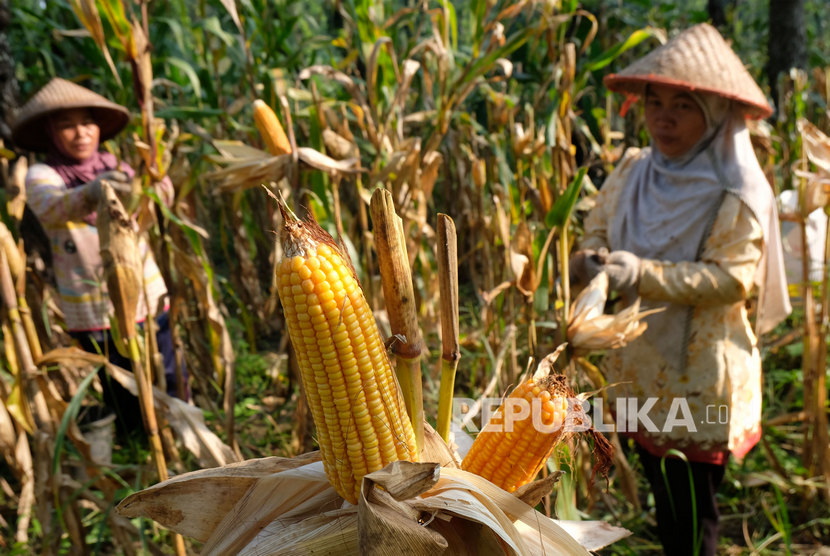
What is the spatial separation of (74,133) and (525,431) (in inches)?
91.1

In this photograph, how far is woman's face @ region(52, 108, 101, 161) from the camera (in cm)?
230

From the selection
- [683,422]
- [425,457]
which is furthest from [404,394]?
[683,422]

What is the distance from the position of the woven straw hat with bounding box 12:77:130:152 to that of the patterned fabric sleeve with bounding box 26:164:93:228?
205 millimetres

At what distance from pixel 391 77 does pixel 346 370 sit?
1976 mm

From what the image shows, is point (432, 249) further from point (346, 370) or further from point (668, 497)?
point (346, 370)

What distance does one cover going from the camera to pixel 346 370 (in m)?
0.61

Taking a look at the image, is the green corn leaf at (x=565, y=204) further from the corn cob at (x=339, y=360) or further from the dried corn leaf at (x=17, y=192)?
the dried corn leaf at (x=17, y=192)

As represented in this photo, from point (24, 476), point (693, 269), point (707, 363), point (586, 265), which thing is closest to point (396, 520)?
point (586, 265)

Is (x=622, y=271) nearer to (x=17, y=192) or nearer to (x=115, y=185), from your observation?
(x=115, y=185)

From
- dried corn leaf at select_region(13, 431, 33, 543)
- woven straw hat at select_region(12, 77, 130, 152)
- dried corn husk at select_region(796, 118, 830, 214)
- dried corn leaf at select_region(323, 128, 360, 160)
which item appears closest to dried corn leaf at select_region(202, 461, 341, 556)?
dried corn leaf at select_region(13, 431, 33, 543)

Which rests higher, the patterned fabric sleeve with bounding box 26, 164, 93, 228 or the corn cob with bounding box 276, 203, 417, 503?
the patterned fabric sleeve with bounding box 26, 164, 93, 228

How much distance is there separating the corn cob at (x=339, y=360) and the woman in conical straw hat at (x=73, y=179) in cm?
168

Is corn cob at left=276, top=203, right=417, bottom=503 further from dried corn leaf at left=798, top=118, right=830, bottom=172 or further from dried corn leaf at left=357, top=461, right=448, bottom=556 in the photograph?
dried corn leaf at left=798, top=118, right=830, bottom=172

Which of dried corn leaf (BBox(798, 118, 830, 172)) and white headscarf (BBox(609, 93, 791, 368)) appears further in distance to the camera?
dried corn leaf (BBox(798, 118, 830, 172))
